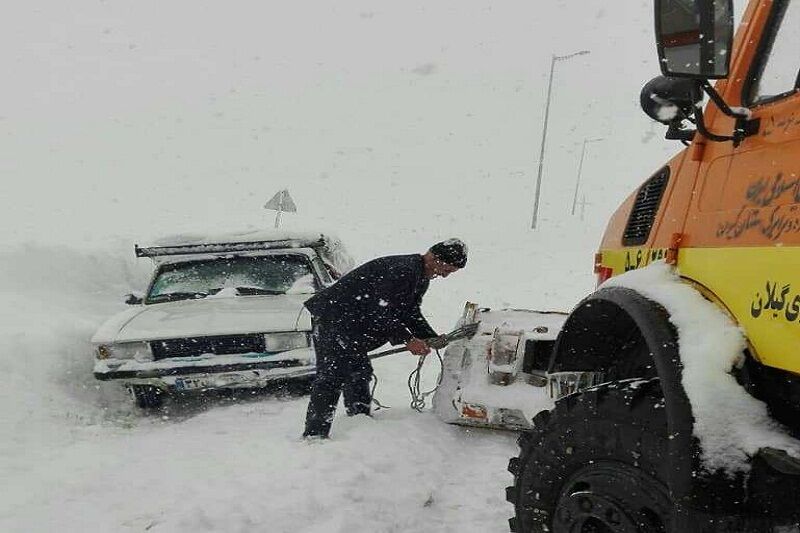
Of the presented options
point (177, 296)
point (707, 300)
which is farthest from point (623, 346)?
point (177, 296)

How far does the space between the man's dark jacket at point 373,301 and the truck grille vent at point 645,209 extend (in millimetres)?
1866

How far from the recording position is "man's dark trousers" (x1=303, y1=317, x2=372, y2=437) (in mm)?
4383

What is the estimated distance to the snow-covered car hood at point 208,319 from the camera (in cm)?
536

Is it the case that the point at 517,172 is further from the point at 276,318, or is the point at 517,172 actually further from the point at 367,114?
the point at 276,318

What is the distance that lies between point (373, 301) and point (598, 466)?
2.49 meters

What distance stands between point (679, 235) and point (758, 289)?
550 millimetres

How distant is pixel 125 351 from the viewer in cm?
537

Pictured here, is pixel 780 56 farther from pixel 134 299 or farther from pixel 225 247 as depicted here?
pixel 134 299

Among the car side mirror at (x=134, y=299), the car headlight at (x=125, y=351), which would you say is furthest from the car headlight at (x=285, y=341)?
the car side mirror at (x=134, y=299)

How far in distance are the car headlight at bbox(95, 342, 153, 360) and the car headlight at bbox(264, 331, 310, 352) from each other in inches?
38.2

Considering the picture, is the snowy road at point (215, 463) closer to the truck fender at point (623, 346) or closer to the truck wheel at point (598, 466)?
the truck wheel at point (598, 466)

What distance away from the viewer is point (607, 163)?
51.2 metres

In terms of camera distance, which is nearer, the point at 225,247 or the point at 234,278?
the point at 225,247

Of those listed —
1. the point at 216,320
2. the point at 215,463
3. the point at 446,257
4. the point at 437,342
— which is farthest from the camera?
the point at 216,320
